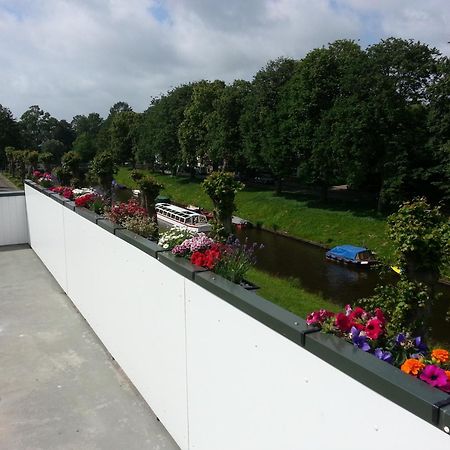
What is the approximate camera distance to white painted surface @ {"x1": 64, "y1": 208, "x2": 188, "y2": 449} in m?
4.27

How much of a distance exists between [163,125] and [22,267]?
47472 millimetres

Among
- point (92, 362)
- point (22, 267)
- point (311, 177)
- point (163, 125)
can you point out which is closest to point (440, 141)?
point (311, 177)

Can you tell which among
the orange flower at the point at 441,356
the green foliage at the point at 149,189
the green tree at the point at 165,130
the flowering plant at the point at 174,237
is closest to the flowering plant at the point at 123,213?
the flowering plant at the point at 174,237

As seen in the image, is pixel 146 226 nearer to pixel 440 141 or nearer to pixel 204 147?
pixel 440 141

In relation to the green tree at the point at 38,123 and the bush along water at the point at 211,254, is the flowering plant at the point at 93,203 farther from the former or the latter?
the green tree at the point at 38,123

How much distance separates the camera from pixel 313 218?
Answer: 3162 centimetres

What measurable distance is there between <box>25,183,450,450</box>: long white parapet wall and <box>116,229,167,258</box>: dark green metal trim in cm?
3

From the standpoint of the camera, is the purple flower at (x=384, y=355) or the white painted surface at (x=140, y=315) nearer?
A: the purple flower at (x=384, y=355)

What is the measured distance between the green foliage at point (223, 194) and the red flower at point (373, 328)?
423 inches

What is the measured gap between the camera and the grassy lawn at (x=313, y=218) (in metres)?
27.6

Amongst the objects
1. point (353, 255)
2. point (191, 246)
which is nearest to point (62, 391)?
point (191, 246)

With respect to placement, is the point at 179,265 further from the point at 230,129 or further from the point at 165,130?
the point at 165,130

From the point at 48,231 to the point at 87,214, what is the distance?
3760 mm

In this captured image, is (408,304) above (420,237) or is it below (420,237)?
below
